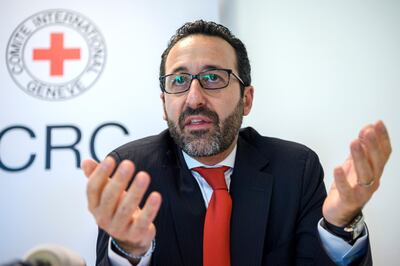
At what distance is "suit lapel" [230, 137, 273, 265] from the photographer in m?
1.18

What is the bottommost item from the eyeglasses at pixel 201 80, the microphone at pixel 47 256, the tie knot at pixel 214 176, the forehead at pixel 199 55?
the tie knot at pixel 214 176

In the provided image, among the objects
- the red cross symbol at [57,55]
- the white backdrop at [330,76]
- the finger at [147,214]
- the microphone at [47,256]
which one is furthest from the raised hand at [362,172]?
the red cross symbol at [57,55]

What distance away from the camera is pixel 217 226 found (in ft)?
3.85

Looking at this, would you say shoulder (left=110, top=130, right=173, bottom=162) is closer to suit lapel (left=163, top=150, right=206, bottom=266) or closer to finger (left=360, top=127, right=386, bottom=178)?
suit lapel (left=163, top=150, right=206, bottom=266)

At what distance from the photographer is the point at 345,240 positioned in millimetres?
989

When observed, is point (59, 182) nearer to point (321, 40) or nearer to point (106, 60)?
point (106, 60)

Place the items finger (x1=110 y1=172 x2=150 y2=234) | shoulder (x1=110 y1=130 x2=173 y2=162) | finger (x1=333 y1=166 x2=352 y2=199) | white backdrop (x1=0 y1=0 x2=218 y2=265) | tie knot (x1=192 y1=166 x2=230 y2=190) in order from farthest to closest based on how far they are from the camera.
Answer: white backdrop (x1=0 y1=0 x2=218 y2=265)
shoulder (x1=110 y1=130 x2=173 y2=162)
tie knot (x1=192 y1=166 x2=230 y2=190)
finger (x1=333 y1=166 x2=352 y2=199)
finger (x1=110 y1=172 x2=150 y2=234)

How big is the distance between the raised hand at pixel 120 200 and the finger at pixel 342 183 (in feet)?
1.48

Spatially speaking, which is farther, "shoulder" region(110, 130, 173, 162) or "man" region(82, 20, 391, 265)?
"shoulder" region(110, 130, 173, 162)

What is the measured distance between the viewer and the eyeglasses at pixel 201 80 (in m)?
1.35

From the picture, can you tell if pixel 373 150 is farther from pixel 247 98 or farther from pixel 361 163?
pixel 247 98

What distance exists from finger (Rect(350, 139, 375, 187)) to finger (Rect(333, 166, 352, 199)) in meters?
0.03

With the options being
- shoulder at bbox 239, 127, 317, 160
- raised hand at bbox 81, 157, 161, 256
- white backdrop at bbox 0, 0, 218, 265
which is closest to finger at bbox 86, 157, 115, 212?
raised hand at bbox 81, 157, 161, 256

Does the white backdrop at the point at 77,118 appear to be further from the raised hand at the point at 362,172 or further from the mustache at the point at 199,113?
the raised hand at the point at 362,172
